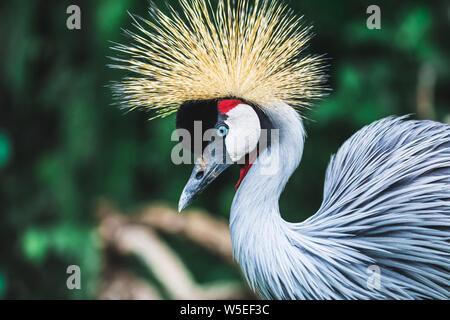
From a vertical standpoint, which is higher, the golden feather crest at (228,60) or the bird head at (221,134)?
the golden feather crest at (228,60)

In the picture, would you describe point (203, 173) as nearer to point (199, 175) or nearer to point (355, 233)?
point (199, 175)

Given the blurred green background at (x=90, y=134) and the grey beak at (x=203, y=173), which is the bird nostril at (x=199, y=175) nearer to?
the grey beak at (x=203, y=173)

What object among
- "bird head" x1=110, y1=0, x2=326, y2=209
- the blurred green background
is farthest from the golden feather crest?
the blurred green background

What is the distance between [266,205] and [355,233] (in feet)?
0.63

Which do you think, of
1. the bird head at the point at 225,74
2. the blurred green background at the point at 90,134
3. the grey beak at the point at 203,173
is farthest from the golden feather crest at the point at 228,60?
the blurred green background at the point at 90,134

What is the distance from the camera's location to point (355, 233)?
41.1 inches

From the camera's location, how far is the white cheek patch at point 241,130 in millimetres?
1049

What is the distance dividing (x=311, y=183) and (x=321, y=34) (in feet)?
1.95

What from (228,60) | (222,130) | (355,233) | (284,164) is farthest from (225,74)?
(355,233)

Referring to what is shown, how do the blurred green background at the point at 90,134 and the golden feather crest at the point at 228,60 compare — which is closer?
the golden feather crest at the point at 228,60

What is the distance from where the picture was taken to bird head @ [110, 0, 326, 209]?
3.45 feet

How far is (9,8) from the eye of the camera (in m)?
2.17

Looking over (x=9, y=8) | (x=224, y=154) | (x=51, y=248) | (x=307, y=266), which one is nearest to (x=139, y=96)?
(x=224, y=154)
